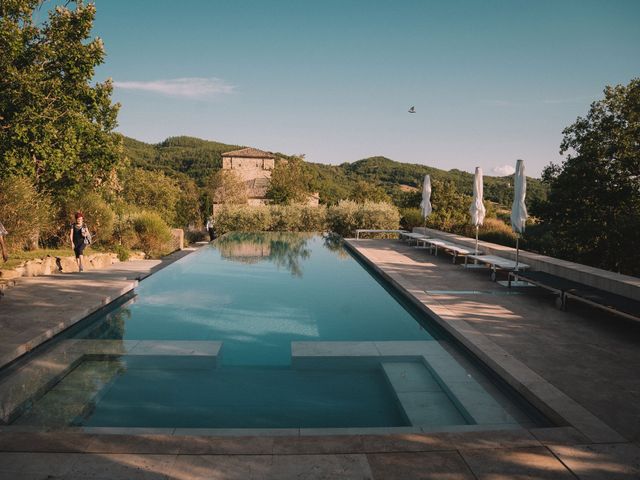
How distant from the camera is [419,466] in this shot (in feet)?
9.39

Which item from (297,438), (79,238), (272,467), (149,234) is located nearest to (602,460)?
(297,438)

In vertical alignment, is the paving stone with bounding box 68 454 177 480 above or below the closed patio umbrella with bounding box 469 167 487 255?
below

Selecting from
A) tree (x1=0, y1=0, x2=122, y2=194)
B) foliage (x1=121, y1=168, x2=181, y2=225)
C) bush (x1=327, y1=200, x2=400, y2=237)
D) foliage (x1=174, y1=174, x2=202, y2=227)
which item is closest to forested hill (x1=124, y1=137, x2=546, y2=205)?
foliage (x1=174, y1=174, x2=202, y2=227)

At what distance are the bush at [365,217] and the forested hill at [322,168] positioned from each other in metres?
28.5

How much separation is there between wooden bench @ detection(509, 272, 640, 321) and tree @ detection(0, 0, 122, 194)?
10.3 meters

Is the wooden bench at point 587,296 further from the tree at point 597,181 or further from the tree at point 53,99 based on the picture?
the tree at point 53,99

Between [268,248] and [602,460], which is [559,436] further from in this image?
[268,248]

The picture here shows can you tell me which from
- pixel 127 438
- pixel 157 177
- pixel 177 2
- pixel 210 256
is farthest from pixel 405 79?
pixel 127 438

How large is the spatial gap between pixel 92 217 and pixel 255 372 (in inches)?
428

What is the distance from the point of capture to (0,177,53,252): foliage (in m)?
11.2

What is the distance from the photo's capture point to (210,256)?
47.5ft

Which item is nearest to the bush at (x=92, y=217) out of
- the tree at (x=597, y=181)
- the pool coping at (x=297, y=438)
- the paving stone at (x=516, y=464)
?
the pool coping at (x=297, y=438)

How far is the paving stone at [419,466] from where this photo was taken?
9.02 ft

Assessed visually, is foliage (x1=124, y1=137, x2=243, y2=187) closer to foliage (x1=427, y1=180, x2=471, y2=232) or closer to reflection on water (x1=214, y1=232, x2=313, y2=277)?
foliage (x1=427, y1=180, x2=471, y2=232)
